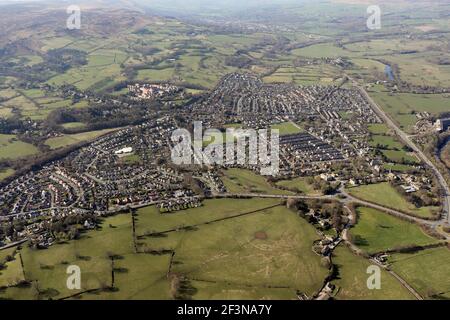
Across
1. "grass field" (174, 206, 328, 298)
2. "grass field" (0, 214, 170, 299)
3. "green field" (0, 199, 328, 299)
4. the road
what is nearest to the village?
the road

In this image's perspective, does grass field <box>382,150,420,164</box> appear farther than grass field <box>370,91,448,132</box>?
No

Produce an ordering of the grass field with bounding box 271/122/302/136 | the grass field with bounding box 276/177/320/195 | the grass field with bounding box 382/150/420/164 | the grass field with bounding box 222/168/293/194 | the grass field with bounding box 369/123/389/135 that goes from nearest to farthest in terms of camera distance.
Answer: the grass field with bounding box 222/168/293/194, the grass field with bounding box 276/177/320/195, the grass field with bounding box 382/150/420/164, the grass field with bounding box 271/122/302/136, the grass field with bounding box 369/123/389/135

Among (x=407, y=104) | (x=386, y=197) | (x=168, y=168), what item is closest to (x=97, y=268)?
(x=168, y=168)

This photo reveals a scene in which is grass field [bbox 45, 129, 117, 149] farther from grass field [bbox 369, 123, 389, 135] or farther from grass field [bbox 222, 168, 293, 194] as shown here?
grass field [bbox 369, 123, 389, 135]

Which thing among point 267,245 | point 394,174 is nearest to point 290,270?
point 267,245

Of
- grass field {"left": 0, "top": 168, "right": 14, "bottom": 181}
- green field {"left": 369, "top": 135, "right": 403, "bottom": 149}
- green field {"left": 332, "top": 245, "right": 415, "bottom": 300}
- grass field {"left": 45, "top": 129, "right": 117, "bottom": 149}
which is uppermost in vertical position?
grass field {"left": 45, "top": 129, "right": 117, "bottom": 149}

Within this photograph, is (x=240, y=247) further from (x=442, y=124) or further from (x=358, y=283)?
(x=442, y=124)
